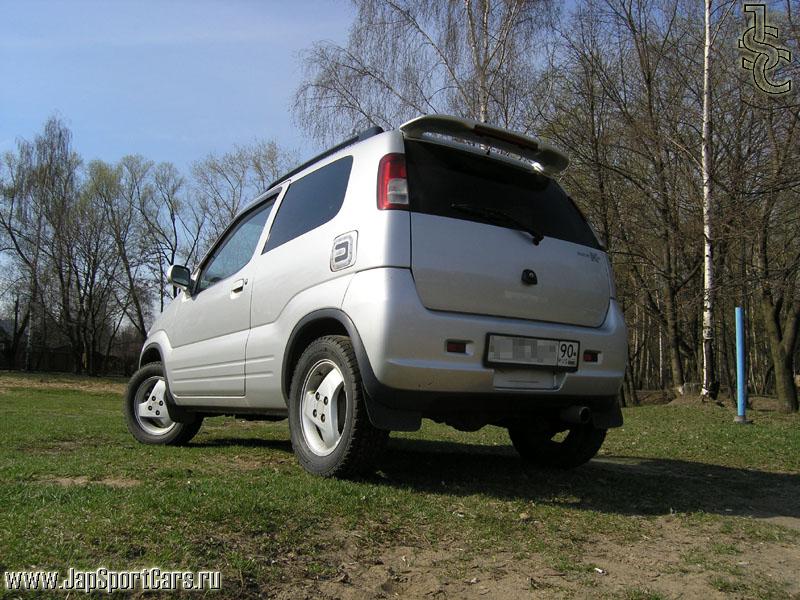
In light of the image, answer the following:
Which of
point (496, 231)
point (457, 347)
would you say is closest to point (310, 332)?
point (457, 347)

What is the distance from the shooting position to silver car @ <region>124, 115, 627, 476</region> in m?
3.31

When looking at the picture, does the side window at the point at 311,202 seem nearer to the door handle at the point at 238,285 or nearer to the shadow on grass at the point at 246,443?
the door handle at the point at 238,285

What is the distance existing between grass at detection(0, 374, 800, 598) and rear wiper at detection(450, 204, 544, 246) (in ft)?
4.97

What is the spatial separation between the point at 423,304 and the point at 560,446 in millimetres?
1973

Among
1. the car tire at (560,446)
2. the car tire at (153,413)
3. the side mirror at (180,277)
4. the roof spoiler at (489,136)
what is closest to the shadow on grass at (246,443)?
the car tire at (153,413)

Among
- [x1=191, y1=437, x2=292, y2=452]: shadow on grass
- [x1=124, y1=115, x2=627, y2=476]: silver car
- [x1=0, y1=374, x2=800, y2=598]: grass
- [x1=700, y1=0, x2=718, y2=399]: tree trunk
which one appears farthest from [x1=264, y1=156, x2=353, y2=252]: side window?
[x1=700, y1=0, x2=718, y2=399]: tree trunk

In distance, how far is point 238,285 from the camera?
468cm

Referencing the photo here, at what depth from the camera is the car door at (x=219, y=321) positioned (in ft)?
15.2

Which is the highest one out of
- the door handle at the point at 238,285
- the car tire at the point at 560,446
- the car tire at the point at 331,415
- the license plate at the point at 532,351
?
the door handle at the point at 238,285

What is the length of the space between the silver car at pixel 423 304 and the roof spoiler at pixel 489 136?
0.01m

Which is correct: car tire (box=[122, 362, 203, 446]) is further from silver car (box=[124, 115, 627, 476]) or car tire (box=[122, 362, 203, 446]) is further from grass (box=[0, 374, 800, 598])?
silver car (box=[124, 115, 627, 476])

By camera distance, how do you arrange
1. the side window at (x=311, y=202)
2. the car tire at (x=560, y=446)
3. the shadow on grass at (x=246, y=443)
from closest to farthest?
1. the side window at (x=311, y=202)
2. the car tire at (x=560, y=446)
3. the shadow on grass at (x=246, y=443)

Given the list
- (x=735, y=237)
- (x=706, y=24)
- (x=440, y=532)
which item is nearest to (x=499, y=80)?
(x=706, y=24)

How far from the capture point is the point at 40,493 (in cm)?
305
